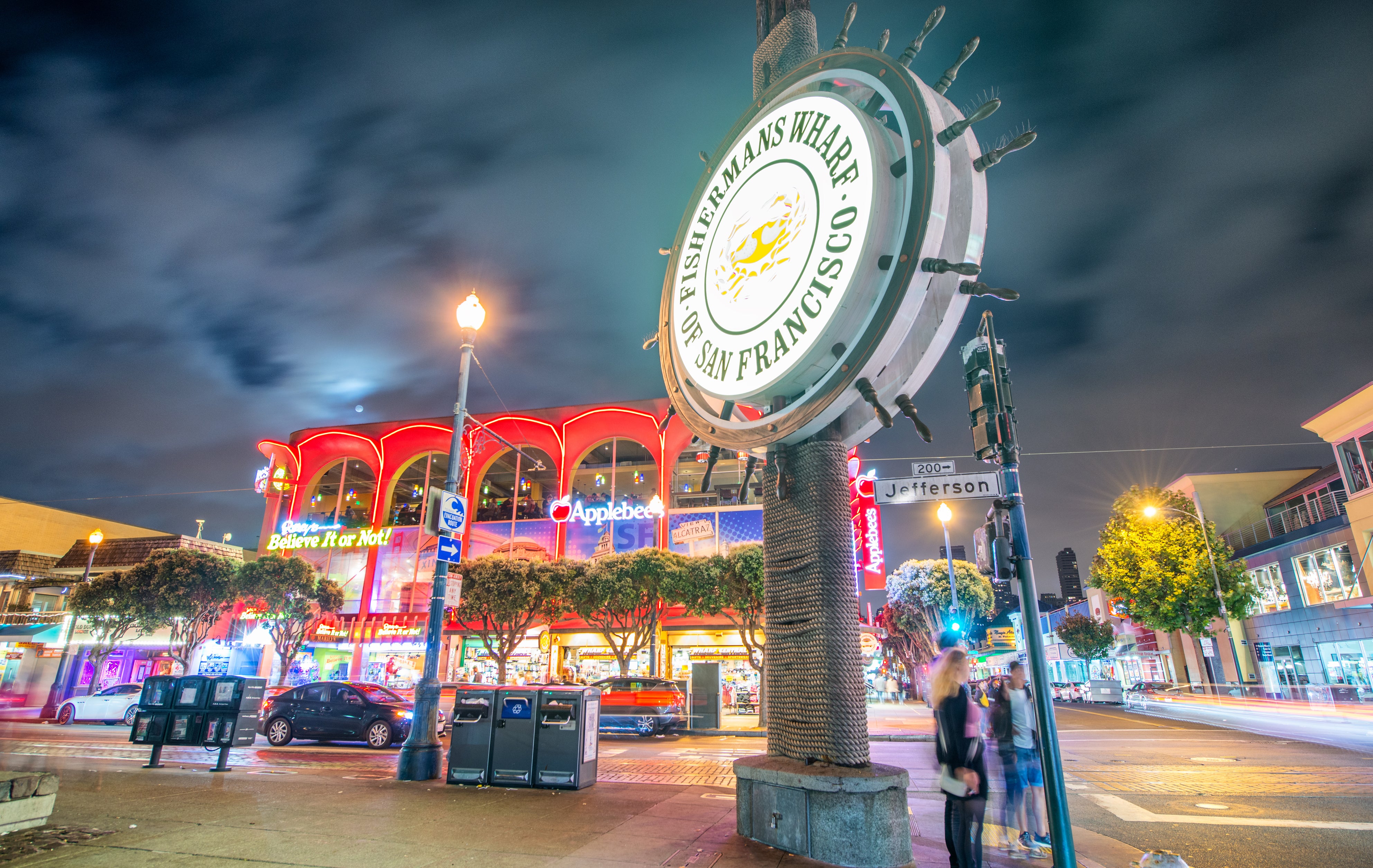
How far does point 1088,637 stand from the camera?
Result: 6303 cm

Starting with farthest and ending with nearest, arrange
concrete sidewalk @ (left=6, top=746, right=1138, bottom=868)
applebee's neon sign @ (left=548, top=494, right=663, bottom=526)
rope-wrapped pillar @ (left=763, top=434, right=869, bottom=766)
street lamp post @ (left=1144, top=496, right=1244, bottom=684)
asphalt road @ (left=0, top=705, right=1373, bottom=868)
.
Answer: applebee's neon sign @ (left=548, top=494, right=663, bottom=526) → street lamp post @ (left=1144, top=496, right=1244, bottom=684) → asphalt road @ (left=0, top=705, right=1373, bottom=868) → rope-wrapped pillar @ (left=763, top=434, right=869, bottom=766) → concrete sidewalk @ (left=6, top=746, right=1138, bottom=868)

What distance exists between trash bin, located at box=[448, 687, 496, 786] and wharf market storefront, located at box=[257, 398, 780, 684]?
2307 centimetres

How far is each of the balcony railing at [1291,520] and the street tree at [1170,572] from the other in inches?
130

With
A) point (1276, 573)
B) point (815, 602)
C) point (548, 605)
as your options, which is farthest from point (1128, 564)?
point (815, 602)

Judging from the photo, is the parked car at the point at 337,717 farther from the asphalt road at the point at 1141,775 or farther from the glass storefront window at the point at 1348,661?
the glass storefront window at the point at 1348,661

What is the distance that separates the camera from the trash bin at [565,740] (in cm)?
900

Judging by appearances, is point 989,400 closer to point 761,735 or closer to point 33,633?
point 761,735

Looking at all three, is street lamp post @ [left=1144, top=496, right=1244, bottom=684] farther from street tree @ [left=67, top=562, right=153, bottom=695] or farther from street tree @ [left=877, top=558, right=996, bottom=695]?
street tree @ [left=67, top=562, right=153, bottom=695]

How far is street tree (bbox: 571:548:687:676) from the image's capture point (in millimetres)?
27188

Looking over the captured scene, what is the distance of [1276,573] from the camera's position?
3762 centimetres

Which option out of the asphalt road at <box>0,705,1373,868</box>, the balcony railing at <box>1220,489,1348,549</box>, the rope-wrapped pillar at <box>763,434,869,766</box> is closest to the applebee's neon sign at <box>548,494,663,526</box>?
the asphalt road at <box>0,705,1373,868</box>

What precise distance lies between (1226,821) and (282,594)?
31939 millimetres

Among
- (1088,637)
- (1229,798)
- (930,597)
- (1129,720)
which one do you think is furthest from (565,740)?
(1088,637)

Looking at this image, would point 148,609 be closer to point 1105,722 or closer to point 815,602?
Result: point 815,602
